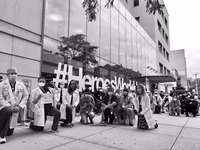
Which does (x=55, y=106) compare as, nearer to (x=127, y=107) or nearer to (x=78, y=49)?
(x=127, y=107)

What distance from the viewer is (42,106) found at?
504cm

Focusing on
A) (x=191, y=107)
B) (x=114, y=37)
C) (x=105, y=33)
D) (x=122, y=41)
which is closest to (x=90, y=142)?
(x=191, y=107)

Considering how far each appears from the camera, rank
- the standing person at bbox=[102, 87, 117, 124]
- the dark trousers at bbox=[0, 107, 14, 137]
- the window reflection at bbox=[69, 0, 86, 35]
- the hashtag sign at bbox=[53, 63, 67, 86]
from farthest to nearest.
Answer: the window reflection at bbox=[69, 0, 86, 35] → the hashtag sign at bbox=[53, 63, 67, 86] → the standing person at bbox=[102, 87, 117, 124] → the dark trousers at bbox=[0, 107, 14, 137]

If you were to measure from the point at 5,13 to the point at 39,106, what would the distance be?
16.3 feet

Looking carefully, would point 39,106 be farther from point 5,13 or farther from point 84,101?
point 5,13

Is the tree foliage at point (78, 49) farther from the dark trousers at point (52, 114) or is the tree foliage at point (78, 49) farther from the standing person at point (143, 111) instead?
the standing person at point (143, 111)

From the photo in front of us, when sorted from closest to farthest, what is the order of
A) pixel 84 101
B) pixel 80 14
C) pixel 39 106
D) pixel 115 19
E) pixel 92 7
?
pixel 92 7
pixel 39 106
pixel 84 101
pixel 80 14
pixel 115 19

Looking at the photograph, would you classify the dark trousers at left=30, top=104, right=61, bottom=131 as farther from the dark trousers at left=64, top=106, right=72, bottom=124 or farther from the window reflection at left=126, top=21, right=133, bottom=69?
the window reflection at left=126, top=21, right=133, bottom=69

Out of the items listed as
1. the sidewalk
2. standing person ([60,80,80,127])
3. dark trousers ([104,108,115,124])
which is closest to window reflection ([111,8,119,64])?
dark trousers ([104,108,115,124])

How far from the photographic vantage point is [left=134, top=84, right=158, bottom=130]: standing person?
5.79m

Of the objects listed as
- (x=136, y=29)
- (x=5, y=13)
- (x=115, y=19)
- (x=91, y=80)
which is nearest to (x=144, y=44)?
(x=136, y=29)

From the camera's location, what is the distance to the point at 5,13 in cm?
738

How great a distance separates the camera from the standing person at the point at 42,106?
497cm

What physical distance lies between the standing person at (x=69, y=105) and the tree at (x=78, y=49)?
4.28 meters
